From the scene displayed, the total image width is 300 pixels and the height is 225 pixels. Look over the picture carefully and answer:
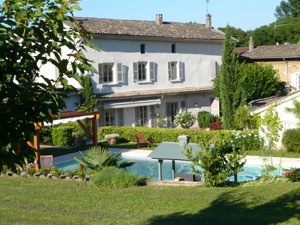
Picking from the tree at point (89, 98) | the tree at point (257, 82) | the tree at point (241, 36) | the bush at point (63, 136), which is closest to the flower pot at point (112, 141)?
the bush at point (63, 136)

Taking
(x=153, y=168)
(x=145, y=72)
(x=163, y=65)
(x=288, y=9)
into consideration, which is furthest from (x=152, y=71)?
(x=288, y=9)

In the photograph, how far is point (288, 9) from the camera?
126 m

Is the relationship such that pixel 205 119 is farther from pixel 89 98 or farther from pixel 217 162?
pixel 217 162

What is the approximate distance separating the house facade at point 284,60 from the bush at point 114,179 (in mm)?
30918

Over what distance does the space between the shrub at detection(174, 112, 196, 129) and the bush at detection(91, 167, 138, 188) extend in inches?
837

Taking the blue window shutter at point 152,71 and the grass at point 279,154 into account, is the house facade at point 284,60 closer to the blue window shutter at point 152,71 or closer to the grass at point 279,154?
the blue window shutter at point 152,71

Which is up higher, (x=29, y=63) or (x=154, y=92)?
(x=154, y=92)

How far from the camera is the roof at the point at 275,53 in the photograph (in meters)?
44.2

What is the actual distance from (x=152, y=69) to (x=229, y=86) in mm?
7345

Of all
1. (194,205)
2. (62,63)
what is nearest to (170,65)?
(194,205)

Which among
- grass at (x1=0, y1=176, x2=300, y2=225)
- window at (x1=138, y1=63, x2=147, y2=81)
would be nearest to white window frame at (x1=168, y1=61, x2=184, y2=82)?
window at (x1=138, y1=63, x2=147, y2=81)

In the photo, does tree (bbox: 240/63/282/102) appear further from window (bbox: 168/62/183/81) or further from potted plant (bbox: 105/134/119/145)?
potted plant (bbox: 105/134/119/145)

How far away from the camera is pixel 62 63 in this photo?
19.3ft

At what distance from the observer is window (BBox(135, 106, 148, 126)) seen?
36.9 m
